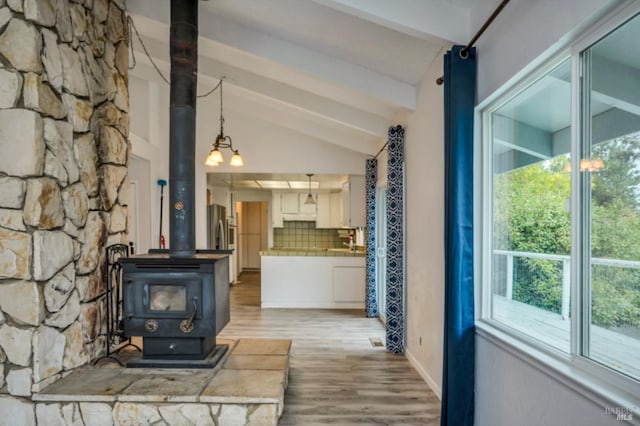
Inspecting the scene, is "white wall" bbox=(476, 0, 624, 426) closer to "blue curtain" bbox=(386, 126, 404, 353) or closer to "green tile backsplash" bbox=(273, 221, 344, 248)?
"blue curtain" bbox=(386, 126, 404, 353)

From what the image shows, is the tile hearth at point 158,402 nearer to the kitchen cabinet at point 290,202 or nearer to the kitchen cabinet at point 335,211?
the kitchen cabinet at point 335,211

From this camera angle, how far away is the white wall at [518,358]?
4.61 feet

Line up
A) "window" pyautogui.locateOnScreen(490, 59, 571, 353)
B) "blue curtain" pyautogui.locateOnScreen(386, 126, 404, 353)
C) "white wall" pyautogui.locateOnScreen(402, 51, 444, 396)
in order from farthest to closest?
"blue curtain" pyautogui.locateOnScreen(386, 126, 404, 353) → "white wall" pyautogui.locateOnScreen(402, 51, 444, 396) → "window" pyautogui.locateOnScreen(490, 59, 571, 353)

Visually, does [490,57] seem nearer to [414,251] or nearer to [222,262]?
[414,251]

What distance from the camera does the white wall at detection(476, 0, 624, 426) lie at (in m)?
1.40

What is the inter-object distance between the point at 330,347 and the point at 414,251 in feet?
4.79

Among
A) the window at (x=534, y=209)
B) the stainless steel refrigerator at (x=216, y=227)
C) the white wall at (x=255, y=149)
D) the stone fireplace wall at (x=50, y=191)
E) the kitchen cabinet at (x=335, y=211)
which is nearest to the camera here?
the window at (x=534, y=209)

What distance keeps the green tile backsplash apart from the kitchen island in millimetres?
2970

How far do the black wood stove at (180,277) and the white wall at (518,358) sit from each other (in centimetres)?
176

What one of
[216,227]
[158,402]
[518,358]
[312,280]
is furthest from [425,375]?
[216,227]

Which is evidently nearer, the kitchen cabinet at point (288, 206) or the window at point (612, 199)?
the window at point (612, 199)

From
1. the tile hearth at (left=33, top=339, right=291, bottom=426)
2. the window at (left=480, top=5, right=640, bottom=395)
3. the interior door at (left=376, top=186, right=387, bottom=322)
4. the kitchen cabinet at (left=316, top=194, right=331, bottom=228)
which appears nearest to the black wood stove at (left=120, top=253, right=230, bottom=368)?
the tile hearth at (left=33, top=339, right=291, bottom=426)

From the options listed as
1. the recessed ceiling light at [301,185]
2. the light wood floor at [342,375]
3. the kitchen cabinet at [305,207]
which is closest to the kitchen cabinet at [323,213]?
the kitchen cabinet at [305,207]

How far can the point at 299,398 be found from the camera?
2.80 m
